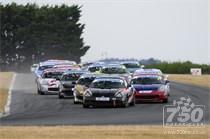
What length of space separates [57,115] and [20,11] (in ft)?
266

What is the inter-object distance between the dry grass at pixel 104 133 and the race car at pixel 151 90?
14.6 metres

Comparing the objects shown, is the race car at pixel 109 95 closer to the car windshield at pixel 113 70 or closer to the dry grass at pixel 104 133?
the dry grass at pixel 104 133

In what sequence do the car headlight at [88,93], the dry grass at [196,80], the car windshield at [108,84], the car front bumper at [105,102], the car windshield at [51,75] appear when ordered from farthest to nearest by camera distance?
the dry grass at [196,80] → the car windshield at [51,75] → the car windshield at [108,84] → the car headlight at [88,93] → the car front bumper at [105,102]

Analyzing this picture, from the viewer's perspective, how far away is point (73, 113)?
31.2 meters

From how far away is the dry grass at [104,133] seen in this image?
20188 millimetres

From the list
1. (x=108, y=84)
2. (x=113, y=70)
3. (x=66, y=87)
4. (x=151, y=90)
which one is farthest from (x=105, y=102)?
(x=113, y=70)

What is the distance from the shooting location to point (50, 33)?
111875 mm

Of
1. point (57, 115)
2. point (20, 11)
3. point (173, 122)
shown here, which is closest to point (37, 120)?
point (57, 115)

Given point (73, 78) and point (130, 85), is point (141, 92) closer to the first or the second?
point (130, 85)

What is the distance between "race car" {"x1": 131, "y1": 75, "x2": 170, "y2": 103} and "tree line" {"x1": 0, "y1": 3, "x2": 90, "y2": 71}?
6843cm

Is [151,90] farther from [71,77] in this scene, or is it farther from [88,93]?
[71,77]

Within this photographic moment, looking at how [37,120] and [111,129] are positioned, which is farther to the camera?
[37,120]

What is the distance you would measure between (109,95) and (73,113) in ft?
12.2

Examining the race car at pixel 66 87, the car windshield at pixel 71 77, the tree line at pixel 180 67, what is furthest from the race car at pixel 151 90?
the tree line at pixel 180 67
